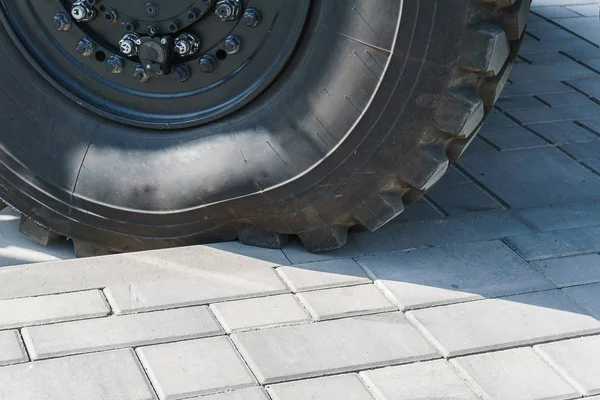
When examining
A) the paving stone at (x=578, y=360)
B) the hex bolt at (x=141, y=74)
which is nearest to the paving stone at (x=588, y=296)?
the paving stone at (x=578, y=360)

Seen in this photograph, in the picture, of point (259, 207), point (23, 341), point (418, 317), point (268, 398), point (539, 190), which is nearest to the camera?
point (268, 398)

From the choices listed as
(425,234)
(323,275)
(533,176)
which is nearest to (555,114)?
(533,176)

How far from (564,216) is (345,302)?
0.93 m

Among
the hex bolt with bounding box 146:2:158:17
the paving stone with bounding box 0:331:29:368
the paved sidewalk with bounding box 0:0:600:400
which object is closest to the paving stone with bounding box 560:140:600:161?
the paved sidewalk with bounding box 0:0:600:400

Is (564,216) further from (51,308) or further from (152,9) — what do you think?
(51,308)

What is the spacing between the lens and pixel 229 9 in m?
2.79

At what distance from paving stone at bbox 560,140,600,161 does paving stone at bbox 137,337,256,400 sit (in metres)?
1.78

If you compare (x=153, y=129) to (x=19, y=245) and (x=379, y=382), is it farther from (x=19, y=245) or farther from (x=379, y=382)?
(x=379, y=382)

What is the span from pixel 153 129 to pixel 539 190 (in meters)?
1.31

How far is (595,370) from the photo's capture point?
2557 millimetres

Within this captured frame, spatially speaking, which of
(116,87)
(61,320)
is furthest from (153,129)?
(61,320)

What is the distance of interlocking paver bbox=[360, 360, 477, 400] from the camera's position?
245cm

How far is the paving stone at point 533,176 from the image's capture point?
11.6 feet

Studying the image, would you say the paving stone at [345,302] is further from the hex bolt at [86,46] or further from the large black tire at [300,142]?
the hex bolt at [86,46]
